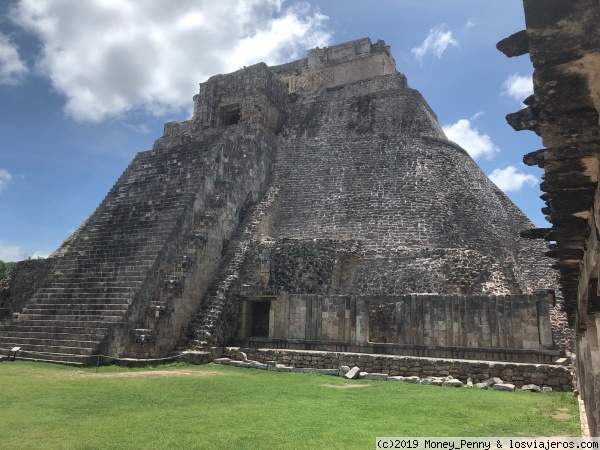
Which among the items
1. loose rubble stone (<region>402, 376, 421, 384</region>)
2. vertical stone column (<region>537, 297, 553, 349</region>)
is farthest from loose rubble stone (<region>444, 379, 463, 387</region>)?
vertical stone column (<region>537, 297, 553, 349</region>)

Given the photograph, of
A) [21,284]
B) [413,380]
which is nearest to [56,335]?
[21,284]

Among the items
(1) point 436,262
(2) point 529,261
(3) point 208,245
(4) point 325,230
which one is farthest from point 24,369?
(2) point 529,261

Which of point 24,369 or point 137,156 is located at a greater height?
point 137,156

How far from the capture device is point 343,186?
1897cm

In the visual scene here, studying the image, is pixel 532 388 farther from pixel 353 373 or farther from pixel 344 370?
pixel 344 370

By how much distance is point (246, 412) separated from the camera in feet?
20.9

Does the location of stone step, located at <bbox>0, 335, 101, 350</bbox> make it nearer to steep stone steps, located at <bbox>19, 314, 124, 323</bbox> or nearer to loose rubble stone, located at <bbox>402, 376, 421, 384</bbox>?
steep stone steps, located at <bbox>19, 314, 124, 323</bbox>

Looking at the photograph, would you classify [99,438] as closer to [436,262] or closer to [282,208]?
[436,262]

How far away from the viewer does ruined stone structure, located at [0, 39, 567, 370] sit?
11.8 metres

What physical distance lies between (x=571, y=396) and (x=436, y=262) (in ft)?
20.3

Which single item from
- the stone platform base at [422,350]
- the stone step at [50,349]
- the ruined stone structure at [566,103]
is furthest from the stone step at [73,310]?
the ruined stone structure at [566,103]

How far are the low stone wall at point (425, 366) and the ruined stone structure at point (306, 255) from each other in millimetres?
731

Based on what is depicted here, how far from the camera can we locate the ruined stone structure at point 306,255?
38.7 feet

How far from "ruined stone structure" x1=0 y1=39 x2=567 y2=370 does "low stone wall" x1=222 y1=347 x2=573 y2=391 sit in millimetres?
731
